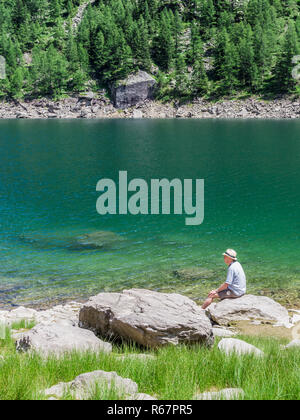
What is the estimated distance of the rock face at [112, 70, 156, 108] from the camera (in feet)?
561

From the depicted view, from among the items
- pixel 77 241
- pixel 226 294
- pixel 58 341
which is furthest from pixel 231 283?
pixel 77 241

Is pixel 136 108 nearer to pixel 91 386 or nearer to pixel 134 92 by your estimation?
pixel 134 92

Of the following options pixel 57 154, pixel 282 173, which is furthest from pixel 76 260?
pixel 57 154

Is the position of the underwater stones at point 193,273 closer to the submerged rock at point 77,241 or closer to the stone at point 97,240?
the submerged rock at point 77,241

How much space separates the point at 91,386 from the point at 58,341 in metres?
4.19

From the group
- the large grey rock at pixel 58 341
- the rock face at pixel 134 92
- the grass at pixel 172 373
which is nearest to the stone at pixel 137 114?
the rock face at pixel 134 92

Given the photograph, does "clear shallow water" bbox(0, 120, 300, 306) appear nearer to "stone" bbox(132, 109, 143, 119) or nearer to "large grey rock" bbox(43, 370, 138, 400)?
"large grey rock" bbox(43, 370, 138, 400)

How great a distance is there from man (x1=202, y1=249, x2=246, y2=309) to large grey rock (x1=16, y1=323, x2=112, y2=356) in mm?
6371

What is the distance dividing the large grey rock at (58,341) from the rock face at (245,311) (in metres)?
6.72

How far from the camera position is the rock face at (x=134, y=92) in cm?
17100
